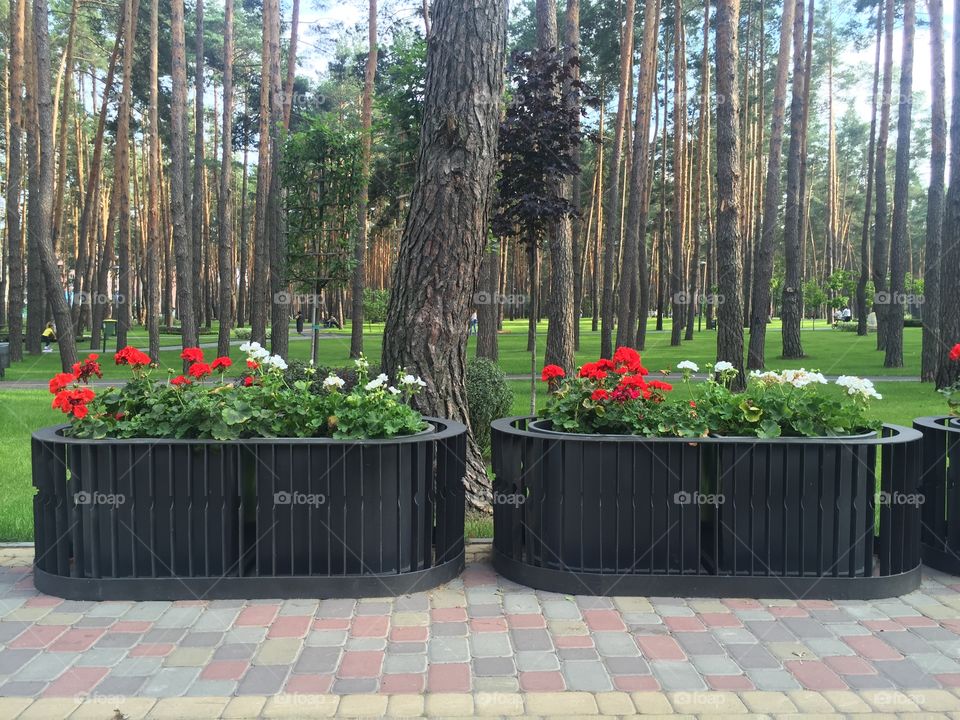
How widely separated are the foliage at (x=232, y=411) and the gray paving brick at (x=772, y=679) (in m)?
2.14

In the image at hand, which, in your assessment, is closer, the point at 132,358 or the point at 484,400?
the point at 132,358

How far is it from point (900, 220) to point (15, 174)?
2322 cm

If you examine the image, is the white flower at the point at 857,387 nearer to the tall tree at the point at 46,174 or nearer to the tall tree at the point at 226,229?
the tall tree at the point at 46,174

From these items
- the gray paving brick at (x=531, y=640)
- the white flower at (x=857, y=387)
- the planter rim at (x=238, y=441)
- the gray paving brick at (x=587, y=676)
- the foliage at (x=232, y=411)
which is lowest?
the gray paving brick at (x=531, y=640)

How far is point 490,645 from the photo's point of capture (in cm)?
364

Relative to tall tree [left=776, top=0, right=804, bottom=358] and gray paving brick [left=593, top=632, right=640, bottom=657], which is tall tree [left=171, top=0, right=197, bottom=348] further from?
gray paving brick [left=593, top=632, right=640, bottom=657]

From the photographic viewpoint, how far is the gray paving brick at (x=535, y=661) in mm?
3391

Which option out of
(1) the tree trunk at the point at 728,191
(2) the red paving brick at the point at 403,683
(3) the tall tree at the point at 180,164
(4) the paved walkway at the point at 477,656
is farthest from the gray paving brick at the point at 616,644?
(3) the tall tree at the point at 180,164

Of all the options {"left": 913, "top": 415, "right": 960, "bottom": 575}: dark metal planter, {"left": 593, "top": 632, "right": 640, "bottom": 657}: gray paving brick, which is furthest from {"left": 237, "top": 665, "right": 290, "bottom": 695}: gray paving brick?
{"left": 913, "top": 415, "right": 960, "bottom": 575}: dark metal planter

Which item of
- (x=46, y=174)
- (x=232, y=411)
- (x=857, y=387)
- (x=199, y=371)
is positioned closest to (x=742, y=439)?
(x=857, y=387)

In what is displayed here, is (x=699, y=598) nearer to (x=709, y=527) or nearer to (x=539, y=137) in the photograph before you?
(x=709, y=527)

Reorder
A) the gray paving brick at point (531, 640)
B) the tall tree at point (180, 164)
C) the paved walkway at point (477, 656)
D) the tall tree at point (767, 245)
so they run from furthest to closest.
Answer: the tall tree at point (180, 164) < the tall tree at point (767, 245) < the gray paving brick at point (531, 640) < the paved walkway at point (477, 656)

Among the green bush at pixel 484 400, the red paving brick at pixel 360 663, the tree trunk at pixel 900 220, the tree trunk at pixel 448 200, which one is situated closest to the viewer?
the red paving brick at pixel 360 663

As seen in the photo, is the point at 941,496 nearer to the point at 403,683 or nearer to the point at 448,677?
the point at 448,677
